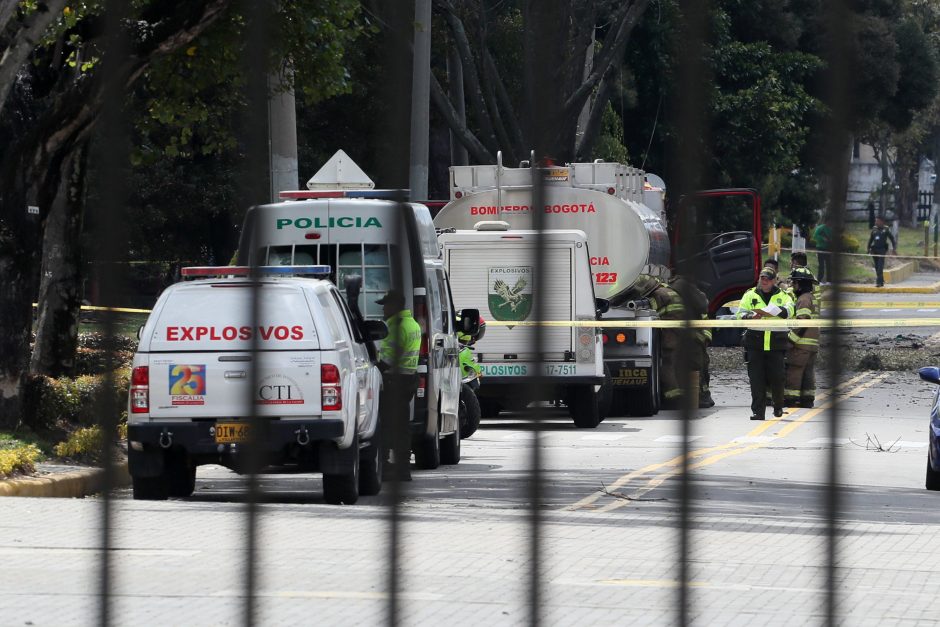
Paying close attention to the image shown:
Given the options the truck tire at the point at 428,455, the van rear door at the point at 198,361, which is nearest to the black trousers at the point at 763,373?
the truck tire at the point at 428,455

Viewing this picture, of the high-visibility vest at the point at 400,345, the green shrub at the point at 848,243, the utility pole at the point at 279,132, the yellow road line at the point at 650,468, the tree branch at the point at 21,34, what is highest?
the tree branch at the point at 21,34

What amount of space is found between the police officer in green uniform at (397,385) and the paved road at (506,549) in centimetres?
21

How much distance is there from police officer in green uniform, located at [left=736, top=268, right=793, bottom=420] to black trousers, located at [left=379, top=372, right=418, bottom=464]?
15.7 m

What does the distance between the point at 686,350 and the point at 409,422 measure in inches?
20.1

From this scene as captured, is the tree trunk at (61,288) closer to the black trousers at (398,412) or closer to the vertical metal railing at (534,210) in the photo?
the vertical metal railing at (534,210)

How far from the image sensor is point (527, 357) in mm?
2781

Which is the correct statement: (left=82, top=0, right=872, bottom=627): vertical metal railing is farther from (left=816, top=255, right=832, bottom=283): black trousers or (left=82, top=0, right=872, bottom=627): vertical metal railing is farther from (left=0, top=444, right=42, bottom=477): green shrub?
(left=0, top=444, right=42, bottom=477): green shrub

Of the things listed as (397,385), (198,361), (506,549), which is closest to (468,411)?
(198,361)

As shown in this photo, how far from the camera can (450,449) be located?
46.9ft

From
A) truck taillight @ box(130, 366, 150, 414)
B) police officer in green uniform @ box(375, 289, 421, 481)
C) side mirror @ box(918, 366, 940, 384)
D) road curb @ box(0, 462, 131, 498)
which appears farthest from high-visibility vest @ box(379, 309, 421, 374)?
side mirror @ box(918, 366, 940, 384)

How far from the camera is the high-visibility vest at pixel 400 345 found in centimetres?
294

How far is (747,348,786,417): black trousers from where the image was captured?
18.8 m

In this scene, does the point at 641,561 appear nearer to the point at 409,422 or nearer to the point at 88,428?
the point at 409,422

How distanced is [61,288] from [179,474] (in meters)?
4.57
